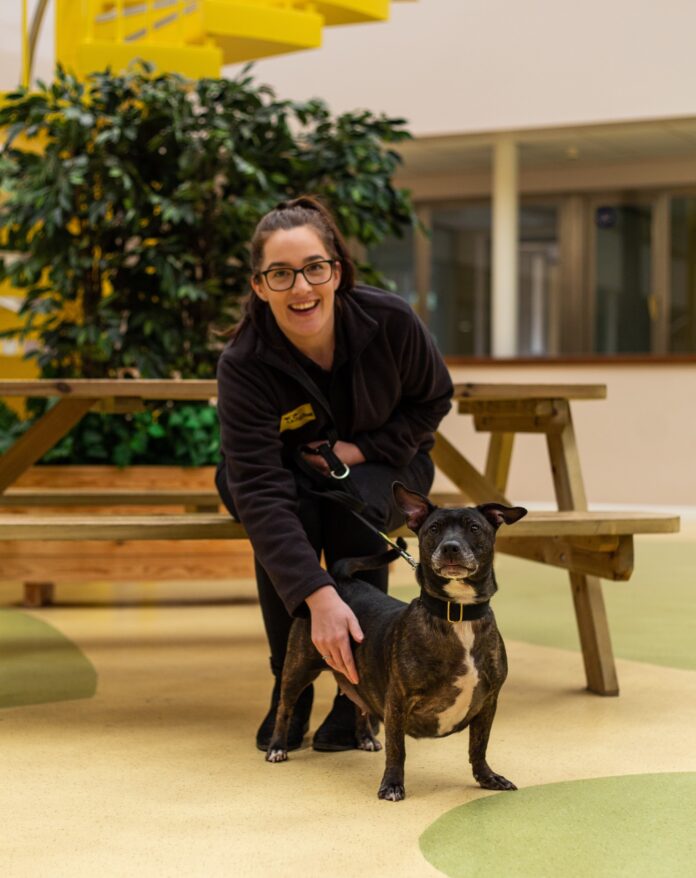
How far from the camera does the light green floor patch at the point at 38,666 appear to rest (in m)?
2.97

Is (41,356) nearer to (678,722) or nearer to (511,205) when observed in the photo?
(678,722)

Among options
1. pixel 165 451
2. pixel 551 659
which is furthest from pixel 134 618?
pixel 551 659

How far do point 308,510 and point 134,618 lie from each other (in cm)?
178

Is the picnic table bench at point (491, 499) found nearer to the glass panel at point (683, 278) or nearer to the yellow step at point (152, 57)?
the yellow step at point (152, 57)

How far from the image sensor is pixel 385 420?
2570 mm

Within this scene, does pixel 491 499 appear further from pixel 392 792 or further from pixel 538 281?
pixel 538 281

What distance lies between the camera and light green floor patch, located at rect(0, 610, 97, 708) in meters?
2.97

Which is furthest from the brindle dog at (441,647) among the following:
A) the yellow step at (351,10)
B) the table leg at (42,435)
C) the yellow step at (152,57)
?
the yellow step at (351,10)

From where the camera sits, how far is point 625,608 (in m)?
4.20

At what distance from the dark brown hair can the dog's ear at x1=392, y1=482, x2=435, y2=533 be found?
535mm

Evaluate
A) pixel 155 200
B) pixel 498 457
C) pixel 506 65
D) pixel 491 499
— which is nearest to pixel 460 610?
pixel 491 499

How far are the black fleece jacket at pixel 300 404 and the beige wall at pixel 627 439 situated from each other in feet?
18.6

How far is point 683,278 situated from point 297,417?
7.73m

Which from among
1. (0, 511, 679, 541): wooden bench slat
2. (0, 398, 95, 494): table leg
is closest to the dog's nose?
(0, 511, 679, 541): wooden bench slat
